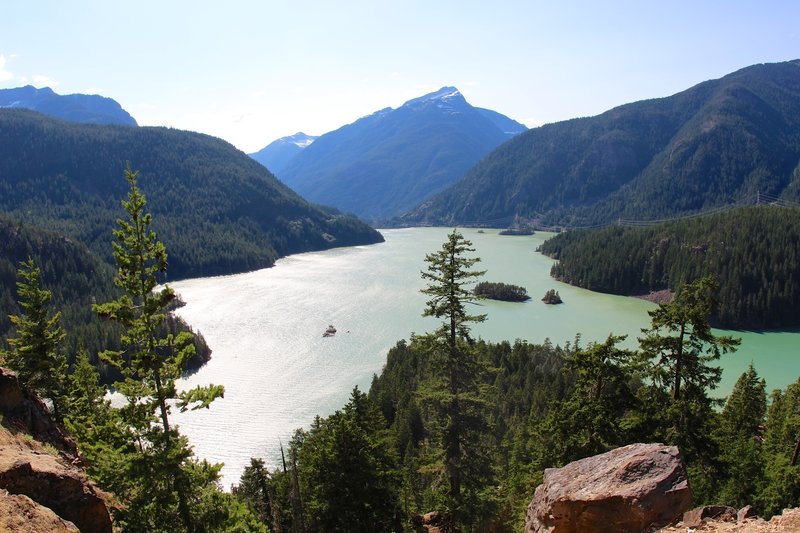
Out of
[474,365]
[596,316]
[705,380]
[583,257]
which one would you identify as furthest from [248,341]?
[583,257]

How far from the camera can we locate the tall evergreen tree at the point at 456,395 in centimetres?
2106

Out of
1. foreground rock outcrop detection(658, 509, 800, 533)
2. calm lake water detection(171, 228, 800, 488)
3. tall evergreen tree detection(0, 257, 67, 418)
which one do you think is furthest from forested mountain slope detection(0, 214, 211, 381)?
foreground rock outcrop detection(658, 509, 800, 533)

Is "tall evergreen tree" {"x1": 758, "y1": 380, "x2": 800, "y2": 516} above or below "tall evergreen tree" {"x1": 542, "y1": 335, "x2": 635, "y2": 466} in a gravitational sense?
below

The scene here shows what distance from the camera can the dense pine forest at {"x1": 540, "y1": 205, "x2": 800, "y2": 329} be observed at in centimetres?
10050

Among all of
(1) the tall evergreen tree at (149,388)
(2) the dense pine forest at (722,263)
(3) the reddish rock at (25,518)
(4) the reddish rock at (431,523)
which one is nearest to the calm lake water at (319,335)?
(2) the dense pine forest at (722,263)

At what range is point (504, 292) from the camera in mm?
119750

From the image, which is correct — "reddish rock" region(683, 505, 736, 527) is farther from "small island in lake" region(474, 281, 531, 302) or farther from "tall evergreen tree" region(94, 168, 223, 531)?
"small island in lake" region(474, 281, 531, 302)

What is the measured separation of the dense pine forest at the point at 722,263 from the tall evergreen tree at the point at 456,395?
9405 centimetres

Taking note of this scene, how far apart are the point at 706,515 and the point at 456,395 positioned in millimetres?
10375

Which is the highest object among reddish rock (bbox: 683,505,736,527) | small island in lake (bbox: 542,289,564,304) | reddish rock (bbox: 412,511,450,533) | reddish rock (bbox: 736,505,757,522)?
reddish rock (bbox: 683,505,736,527)

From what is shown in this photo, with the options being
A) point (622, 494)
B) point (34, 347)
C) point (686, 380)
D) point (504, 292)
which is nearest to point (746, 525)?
point (622, 494)

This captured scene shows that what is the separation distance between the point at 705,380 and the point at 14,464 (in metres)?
22.1

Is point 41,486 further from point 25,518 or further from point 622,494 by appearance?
point 622,494

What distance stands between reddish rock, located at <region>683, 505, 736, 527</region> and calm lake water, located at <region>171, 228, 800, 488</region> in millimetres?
34205
